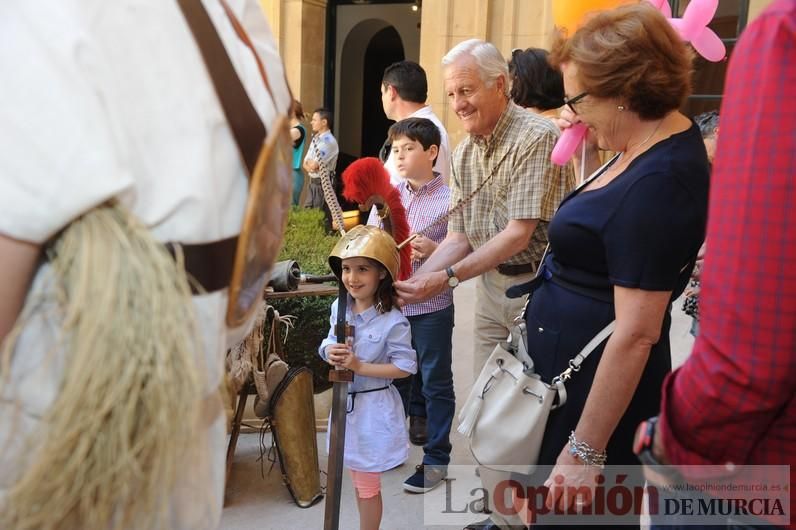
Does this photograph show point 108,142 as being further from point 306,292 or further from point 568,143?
point 306,292

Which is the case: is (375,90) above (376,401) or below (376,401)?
above

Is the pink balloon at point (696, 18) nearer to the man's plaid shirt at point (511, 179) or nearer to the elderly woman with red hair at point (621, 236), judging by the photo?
the man's plaid shirt at point (511, 179)

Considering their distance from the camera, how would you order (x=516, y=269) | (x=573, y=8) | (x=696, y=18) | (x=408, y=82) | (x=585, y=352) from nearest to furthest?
1. (x=585, y=352)
2. (x=696, y=18)
3. (x=573, y=8)
4. (x=516, y=269)
5. (x=408, y=82)

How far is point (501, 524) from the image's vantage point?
2.59m

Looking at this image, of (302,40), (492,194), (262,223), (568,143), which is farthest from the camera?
(302,40)

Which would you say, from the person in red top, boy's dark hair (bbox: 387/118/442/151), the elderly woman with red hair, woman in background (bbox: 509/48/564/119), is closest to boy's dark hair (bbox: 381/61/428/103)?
boy's dark hair (bbox: 387/118/442/151)

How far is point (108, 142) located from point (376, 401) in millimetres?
2205

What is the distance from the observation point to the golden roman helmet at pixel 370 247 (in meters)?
2.78

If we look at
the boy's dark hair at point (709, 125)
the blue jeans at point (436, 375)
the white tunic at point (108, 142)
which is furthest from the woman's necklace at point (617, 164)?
the boy's dark hair at point (709, 125)

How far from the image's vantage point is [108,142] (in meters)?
0.95

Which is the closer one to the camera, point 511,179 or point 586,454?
point 586,454

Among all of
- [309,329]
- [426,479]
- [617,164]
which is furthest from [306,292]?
[617,164]

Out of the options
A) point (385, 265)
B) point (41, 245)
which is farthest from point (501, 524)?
point (41, 245)

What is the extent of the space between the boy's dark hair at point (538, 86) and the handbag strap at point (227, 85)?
114 inches
